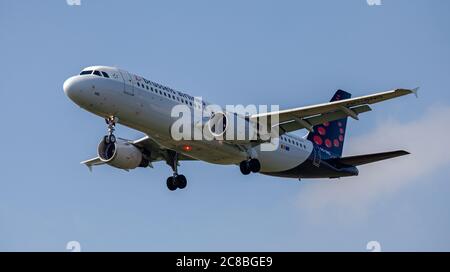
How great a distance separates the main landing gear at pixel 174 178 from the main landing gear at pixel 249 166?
14.7 feet

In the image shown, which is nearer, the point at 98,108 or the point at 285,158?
the point at 98,108

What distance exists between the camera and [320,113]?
5059 centimetres

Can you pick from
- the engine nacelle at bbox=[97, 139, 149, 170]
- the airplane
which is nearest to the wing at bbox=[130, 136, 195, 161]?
the airplane

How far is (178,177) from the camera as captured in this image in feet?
180

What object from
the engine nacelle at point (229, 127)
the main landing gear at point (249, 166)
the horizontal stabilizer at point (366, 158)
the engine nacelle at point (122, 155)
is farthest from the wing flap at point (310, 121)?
the engine nacelle at point (122, 155)

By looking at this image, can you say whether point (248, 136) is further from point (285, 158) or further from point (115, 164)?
point (115, 164)

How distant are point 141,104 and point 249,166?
7.92 meters

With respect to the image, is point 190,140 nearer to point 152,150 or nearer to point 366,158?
point 152,150

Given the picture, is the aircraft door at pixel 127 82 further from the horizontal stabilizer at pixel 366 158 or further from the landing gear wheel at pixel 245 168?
the horizontal stabilizer at pixel 366 158
